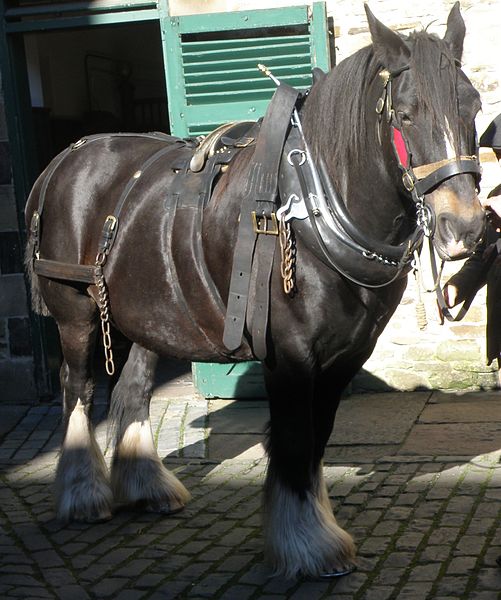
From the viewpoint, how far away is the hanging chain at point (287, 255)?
408 centimetres

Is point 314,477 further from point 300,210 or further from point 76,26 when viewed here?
point 76,26

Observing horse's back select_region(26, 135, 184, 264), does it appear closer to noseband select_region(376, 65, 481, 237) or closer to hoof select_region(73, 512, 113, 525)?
hoof select_region(73, 512, 113, 525)

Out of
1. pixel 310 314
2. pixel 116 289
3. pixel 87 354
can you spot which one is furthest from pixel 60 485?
pixel 310 314

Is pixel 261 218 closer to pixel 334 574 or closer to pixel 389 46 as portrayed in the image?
pixel 389 46

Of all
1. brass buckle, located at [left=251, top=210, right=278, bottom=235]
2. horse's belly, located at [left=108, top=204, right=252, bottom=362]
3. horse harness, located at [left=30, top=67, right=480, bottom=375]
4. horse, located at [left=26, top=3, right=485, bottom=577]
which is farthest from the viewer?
horse's belly, located at [left=108, top=204, right=252, bottom=362]

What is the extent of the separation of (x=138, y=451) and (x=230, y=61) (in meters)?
2.89

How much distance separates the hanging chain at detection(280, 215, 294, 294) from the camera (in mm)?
4082

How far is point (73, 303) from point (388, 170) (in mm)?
1967

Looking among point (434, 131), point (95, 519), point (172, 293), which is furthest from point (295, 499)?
point (434, 131)

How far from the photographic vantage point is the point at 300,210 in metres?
4.08

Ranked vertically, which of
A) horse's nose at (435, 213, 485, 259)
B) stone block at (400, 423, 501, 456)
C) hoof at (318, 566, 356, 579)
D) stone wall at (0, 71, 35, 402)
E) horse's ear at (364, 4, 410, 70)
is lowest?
stone block at (400, 423, 501, 456)

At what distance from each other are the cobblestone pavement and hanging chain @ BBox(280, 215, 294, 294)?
115 cm

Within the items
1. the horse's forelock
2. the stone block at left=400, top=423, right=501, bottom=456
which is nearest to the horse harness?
the horse's forelock

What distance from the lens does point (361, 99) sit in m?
3.93
